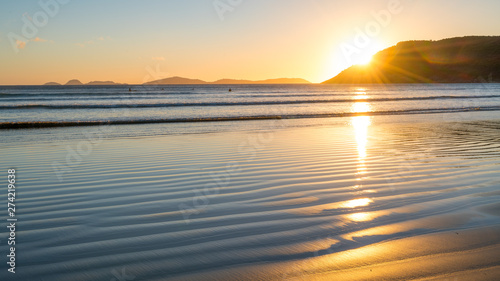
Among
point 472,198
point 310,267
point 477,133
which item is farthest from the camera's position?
point 477,133

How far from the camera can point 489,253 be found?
3.16 m

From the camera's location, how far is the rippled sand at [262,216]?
2994mm

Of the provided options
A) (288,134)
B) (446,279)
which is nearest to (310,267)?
(446,279)

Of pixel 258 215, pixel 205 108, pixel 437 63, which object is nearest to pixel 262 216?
pixel 258 215

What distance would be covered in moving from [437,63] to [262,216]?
19035 cm

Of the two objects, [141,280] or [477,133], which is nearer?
[141,280]

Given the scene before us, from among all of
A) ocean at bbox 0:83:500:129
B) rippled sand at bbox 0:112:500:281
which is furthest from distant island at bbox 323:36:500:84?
rippled sand at bbox 0:112:500:281

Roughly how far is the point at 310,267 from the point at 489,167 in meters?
5.54

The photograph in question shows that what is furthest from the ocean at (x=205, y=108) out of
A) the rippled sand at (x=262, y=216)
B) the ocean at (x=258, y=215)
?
the rippled sand at (x=262, y=216)

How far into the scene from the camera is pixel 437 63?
169875 millimetres

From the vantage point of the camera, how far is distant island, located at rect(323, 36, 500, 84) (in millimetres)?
150125

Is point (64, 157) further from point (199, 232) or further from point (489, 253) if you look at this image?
point (489, 253)

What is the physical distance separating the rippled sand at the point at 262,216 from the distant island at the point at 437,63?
159m

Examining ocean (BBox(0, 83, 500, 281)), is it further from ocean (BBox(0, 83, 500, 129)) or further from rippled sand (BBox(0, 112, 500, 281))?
ocean (BBox(0, 83, 500, 129))
